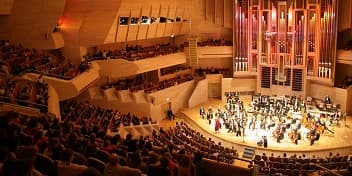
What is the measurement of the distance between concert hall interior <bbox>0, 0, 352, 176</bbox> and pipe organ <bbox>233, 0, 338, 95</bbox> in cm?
6

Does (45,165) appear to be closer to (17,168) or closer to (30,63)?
(17,168)

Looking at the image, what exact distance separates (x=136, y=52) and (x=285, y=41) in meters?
8.96

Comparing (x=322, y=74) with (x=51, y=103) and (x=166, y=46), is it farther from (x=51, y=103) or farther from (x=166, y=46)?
(x=51, y=103)

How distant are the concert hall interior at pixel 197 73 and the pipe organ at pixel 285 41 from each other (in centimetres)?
6

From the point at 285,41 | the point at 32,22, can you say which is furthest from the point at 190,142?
the point at 285,41

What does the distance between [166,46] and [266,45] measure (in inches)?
257

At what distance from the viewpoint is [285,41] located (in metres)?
24.7

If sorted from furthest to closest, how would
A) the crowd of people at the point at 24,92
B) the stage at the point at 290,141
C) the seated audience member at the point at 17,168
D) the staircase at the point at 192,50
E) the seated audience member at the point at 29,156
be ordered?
the staircase at the point at 192,50 < the stage at the point at 290,141 < the crowd of people at the point at 24,92 < the seated audience member at the point at 29,156 < the seated audience member at the point at 17,168

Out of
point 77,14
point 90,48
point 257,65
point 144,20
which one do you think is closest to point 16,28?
point 77,14

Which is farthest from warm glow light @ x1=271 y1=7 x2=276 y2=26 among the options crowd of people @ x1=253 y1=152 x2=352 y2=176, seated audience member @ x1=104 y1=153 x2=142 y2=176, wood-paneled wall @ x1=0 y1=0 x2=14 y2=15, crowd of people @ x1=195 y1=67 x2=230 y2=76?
seated audience member @ x1=104 y1=153 x2=142 y2=176

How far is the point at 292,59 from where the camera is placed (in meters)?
24.6

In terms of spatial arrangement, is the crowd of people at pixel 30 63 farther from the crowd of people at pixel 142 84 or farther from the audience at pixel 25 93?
the crowd of people at pixel 142 84

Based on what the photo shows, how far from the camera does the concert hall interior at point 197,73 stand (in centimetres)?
1585

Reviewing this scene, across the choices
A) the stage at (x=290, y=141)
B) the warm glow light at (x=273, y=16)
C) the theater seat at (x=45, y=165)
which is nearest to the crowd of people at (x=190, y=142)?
the stage at (x=290, y=141)
